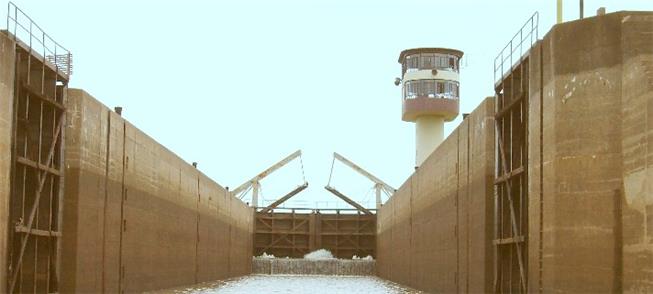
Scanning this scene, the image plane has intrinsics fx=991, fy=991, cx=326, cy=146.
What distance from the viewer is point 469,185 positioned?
26.9 meters

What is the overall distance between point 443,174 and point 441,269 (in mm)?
3168

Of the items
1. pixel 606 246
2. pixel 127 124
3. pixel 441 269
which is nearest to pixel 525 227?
pixel 606 246

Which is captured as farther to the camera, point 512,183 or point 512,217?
point 512,183

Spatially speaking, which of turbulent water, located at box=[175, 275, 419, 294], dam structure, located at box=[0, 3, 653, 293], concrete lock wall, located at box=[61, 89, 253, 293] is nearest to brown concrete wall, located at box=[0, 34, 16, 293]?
dam structure, located at box=[0, 3, 653, 293]

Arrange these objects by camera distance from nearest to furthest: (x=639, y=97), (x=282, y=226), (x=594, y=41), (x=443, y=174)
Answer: (x=639, y=97) < (x=594, y=41) < (x=443, y=174) < (x=282, y=226)

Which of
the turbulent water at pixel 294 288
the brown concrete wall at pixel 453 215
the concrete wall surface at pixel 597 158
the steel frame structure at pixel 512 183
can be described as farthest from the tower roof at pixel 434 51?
the concrete wall surface at pixel 597 158

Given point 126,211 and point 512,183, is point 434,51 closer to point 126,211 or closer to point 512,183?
point 126,211

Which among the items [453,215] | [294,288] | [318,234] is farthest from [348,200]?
[453,215]

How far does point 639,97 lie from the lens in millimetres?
15375

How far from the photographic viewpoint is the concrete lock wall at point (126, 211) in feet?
81.0

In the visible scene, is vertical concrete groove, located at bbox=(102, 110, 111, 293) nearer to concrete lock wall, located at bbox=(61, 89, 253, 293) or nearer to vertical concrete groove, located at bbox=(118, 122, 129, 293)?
concrete lock wall, located at bbox=(61, 89, 253, 293)

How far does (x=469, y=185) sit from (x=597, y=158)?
10.4 m

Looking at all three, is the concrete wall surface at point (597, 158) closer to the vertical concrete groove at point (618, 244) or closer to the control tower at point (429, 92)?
the vertical concrete groove at point (618, 244)

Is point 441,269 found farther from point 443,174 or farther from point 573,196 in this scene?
point 573,196
